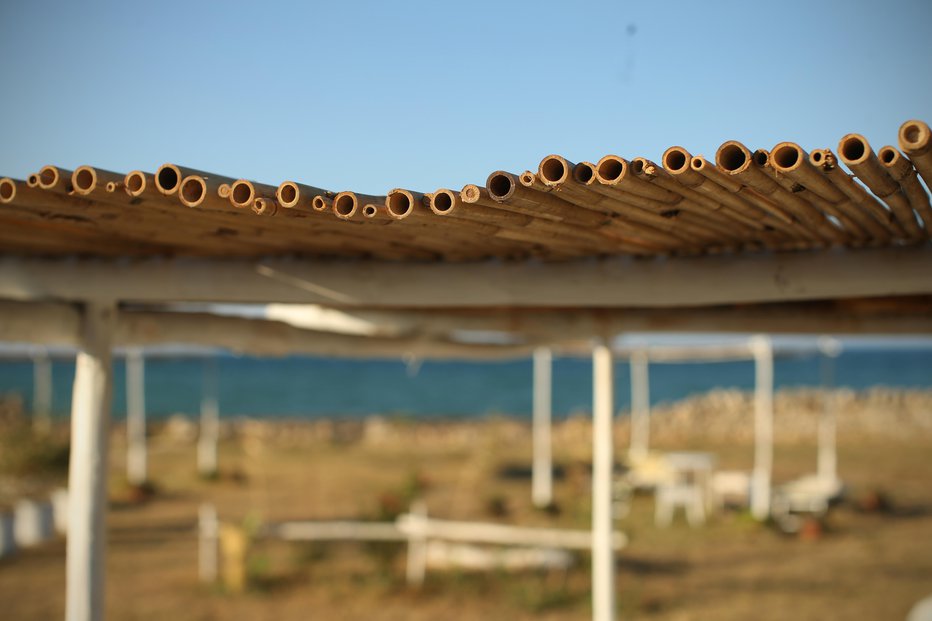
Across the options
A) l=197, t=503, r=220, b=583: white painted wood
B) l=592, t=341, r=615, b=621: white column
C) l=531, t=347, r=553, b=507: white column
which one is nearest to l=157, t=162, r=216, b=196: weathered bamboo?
l=592, t=341, r=615, b=621: white column

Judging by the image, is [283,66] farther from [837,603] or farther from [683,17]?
[837,603]

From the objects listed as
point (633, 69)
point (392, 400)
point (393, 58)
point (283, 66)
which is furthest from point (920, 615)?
point (392, 400)

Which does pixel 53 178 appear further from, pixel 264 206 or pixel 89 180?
pixel 264 206

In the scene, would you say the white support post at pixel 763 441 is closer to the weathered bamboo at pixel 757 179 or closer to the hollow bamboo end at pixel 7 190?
the weathered bamboo at pixel 757 179

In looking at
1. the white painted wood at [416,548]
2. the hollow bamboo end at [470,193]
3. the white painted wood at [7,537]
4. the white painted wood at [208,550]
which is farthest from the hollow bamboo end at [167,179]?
the white painted wood at [7,537]

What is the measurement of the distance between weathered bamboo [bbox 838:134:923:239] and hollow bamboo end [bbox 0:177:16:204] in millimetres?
1655

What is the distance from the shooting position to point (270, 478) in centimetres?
1357

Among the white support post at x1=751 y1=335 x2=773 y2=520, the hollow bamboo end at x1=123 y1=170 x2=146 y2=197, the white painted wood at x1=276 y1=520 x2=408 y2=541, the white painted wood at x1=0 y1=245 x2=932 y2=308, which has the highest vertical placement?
the hollow bamboo end at x1=123 y1=170 x2=146 y2=197

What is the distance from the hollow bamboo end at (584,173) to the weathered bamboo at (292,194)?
22.3 inches

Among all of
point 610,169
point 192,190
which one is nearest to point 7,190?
point 192,190

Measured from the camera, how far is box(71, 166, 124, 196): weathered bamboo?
72.4 inches

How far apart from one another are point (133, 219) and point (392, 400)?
4034cm

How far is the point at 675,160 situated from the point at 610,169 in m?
0.12

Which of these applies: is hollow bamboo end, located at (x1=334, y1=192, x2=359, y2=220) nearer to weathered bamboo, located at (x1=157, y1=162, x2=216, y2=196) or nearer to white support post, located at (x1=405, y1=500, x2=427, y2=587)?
weathered bamboo, located at (x1=157, y1=162, x2=216, y2=196)
